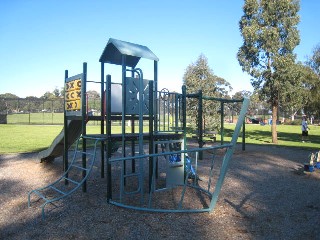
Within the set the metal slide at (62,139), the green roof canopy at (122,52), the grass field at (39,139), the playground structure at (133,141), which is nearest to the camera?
the playground structure at (133,141)

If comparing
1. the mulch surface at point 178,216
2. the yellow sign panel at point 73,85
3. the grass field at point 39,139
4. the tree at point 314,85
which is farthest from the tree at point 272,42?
the yellow sign panel at point 73,85

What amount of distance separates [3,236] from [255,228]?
11.6ft

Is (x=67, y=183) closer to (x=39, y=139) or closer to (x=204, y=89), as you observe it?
(x=39, y=139)

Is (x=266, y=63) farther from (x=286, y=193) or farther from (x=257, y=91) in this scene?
(x=286, y=193)

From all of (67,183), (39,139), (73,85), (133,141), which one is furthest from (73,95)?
(39,139)

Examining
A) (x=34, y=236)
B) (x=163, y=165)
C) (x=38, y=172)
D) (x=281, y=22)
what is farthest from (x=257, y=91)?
(x=34, y=236)

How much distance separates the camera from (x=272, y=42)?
53.7 ft

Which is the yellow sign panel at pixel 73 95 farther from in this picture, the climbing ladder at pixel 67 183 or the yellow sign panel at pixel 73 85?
the climbing ladder at pixel 67 183

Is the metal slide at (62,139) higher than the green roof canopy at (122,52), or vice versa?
the green roof canopy at (122,52)

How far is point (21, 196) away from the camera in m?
5.82

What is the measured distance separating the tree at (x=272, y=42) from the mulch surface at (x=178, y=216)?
33.9 ft

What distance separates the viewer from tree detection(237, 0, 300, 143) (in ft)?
53.3

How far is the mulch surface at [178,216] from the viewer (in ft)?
Answer: 12.7

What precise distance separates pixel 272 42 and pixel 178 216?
1470 centimetres
